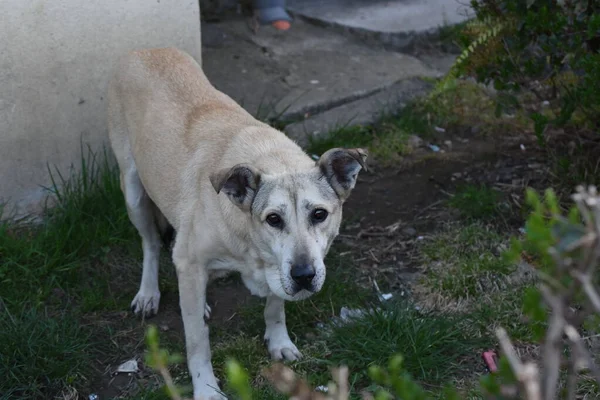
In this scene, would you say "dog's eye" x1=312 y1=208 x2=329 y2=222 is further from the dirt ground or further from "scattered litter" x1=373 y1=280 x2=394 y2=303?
the dirt ground

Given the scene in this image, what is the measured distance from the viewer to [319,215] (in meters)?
3.74

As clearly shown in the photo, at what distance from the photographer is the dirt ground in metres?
4.71

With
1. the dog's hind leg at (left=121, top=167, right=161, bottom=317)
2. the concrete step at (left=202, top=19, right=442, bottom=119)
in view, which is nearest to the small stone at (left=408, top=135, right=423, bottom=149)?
the concrete step at (left=202, top=19, right=442, bottom=119)

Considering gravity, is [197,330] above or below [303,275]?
below

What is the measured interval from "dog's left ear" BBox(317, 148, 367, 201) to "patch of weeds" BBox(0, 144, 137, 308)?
1.86m

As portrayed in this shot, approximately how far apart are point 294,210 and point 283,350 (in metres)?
1.10

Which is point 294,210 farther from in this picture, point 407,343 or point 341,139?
point 341,139

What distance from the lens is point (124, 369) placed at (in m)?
4.42

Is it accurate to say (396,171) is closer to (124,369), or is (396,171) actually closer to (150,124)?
(150,124)

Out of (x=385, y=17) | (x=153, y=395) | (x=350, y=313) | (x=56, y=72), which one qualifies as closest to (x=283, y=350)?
(x=350, y=313)

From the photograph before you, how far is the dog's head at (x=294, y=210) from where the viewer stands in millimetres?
3629

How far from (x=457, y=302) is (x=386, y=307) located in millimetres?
517

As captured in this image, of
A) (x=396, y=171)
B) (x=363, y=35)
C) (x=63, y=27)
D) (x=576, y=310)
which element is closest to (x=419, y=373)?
(x=576, y=310)

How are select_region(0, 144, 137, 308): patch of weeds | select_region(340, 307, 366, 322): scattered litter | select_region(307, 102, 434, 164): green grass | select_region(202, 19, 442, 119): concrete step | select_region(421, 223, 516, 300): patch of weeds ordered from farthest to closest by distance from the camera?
1. select_region(202, 19, 442, 119): concrete step
2. select_region(307, 102, 434, 164): green grass
3. select_region(0, 144, 137, 308): patch of weeds
4. select_region(421, 223, 516, 300): patch of weeds
5. select_region(340, 307, 366, 322): scattered litter
